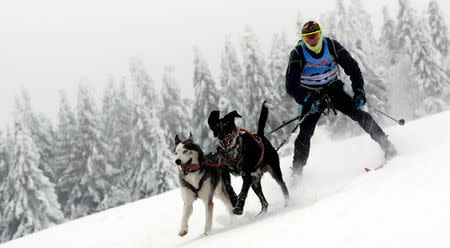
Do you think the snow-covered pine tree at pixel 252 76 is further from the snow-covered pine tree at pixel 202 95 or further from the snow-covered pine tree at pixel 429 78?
the snow-covered pine tree at pixel 429 78

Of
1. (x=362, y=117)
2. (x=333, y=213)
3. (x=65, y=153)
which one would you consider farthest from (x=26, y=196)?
(x=333, y=213)

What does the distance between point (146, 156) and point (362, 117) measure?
25992mm

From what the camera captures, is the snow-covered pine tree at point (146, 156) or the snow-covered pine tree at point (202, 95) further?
the snow-covered pine tree at point (202, 95)

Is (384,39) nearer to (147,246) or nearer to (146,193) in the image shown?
(146,193)

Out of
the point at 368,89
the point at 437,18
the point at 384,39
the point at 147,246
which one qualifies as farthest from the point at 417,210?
the point at 384,39

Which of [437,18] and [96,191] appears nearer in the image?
[96,191]

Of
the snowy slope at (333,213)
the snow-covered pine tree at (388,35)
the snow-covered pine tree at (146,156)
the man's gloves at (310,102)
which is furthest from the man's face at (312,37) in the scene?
the snow-covered pine tree at (388,35)

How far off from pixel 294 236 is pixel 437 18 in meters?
44.2

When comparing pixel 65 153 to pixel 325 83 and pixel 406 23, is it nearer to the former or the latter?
pixel 325 83

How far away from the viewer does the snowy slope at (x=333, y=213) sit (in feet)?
8.46

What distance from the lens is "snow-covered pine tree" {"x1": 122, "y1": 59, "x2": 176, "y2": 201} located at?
2905cm

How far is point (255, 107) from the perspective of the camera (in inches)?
1139

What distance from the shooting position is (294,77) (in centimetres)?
610

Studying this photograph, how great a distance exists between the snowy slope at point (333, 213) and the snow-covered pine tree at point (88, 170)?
24.8 m
